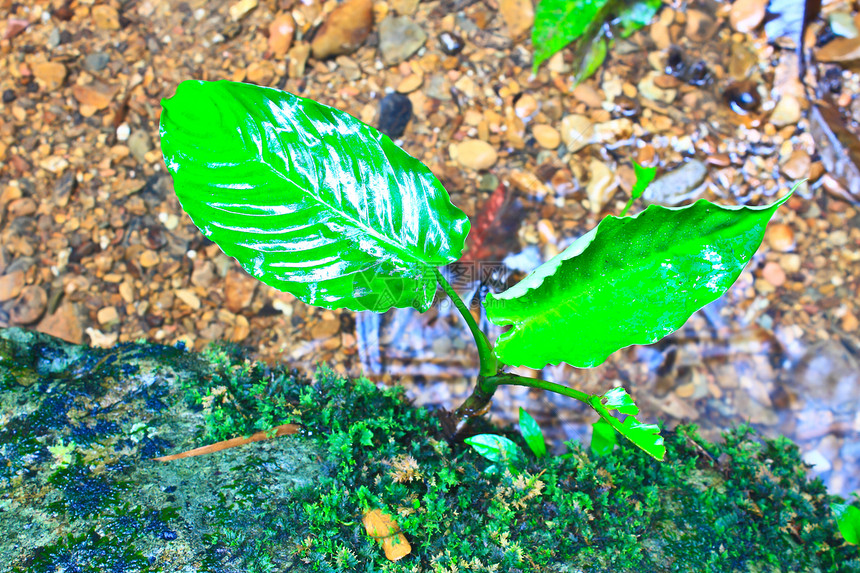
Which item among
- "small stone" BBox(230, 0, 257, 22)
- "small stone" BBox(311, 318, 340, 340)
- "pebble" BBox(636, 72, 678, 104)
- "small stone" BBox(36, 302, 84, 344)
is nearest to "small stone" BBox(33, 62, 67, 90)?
"small stone" BBox(230, 0, 257, 22)

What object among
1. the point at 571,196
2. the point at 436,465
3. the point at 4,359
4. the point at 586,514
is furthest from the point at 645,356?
the point at 4,359

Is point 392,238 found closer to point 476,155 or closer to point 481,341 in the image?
point 481,341

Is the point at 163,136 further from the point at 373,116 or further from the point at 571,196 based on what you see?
the point at 571,196

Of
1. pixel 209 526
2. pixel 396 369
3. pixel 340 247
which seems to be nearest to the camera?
pixel 209 526

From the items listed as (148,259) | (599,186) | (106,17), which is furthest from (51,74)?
(599,186)

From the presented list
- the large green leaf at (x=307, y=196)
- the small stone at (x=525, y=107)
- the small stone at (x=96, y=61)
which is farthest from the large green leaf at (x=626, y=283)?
the small stone at (x=96, y=61)

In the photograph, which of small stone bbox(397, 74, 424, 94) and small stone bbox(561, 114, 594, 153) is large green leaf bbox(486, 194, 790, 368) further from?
small stone bbox(397, 74, 424, 94)
